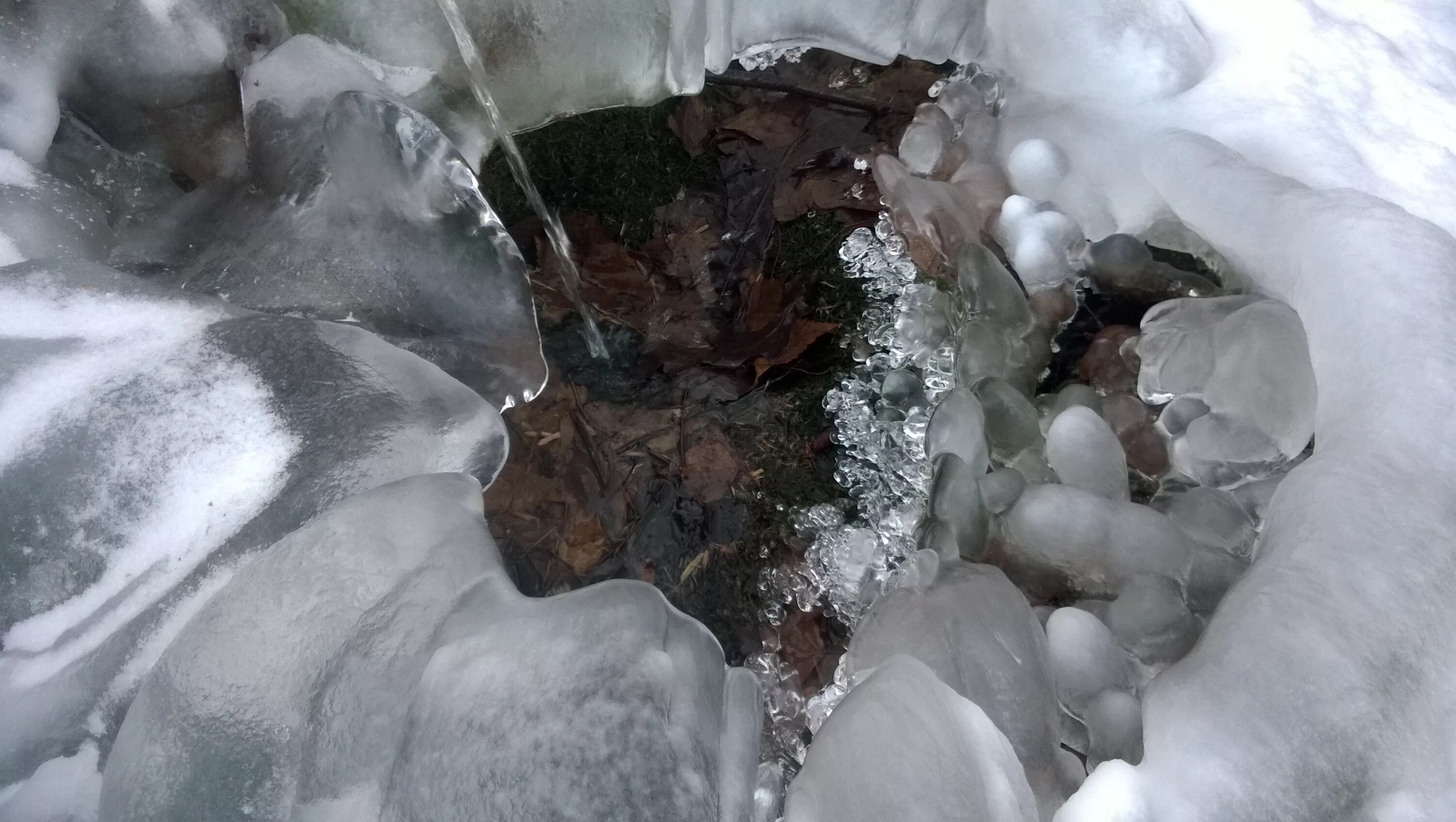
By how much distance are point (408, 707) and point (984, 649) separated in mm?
671

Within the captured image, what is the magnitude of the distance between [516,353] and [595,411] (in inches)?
6.9

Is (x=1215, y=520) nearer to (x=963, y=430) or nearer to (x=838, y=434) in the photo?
(x=963, y=430)

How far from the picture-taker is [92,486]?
3.43ft

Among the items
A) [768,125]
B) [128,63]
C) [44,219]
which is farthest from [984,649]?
[128,63]

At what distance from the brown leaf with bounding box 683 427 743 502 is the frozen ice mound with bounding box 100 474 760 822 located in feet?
1.37

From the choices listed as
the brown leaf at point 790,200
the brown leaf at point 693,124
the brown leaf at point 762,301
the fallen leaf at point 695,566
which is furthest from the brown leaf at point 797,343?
the brown leaf at point 693,124

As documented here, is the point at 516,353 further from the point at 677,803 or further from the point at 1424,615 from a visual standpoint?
the point at 1424,615

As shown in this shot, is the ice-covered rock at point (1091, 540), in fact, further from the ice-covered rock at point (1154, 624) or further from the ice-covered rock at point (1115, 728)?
the ice-covered rock at point (1115, 728)

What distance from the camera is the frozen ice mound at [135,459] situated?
1.01m

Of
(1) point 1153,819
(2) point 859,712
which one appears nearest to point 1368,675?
(1) point 1153,819

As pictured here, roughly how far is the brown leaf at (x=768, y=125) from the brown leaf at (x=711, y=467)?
63 cm

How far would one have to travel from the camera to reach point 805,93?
1776 mm

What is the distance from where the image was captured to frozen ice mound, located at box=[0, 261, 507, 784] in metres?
1.01

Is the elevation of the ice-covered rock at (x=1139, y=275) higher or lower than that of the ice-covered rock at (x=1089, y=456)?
higher
